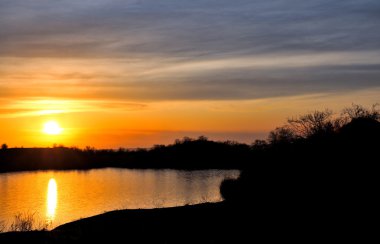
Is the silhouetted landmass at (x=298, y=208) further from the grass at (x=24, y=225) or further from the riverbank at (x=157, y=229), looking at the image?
the grass at (x=24, y=225)

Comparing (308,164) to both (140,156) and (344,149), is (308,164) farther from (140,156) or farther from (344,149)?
(140,156)

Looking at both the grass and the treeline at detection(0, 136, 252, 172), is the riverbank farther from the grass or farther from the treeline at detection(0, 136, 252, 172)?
the treeline at detection(0, 136, 252, 172)

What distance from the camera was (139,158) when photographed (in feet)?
589

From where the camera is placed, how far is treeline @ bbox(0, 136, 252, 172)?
149625mm

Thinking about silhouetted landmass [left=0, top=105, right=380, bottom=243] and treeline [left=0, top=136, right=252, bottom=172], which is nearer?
silhouetted landmass [left=0, top=105, right=380, bottom=243]

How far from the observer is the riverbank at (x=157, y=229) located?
21742mm

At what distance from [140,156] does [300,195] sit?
15982 cm

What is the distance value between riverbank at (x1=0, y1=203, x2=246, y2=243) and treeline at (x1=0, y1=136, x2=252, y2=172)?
332 ft

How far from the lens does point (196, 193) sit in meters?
69.4

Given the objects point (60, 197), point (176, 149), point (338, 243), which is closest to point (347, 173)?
point (338, 243)

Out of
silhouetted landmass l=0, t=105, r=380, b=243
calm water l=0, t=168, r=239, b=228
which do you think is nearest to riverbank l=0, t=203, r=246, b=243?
silhouetted landmass l=0, t=105, r=380, b=243

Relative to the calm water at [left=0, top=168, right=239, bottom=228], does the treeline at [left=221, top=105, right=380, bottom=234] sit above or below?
above

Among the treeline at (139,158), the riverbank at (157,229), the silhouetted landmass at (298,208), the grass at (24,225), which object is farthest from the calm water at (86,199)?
the treeline at (139,158)

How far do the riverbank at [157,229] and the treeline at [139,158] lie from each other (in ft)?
332
